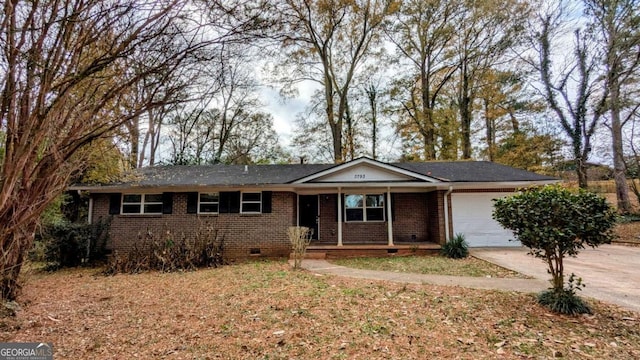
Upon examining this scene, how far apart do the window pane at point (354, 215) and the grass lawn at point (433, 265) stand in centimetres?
243

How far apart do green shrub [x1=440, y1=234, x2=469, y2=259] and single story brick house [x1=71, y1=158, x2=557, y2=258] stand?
785mm

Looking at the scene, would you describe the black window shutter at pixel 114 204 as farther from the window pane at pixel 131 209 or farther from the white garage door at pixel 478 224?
the white garage door at pixel 478 224

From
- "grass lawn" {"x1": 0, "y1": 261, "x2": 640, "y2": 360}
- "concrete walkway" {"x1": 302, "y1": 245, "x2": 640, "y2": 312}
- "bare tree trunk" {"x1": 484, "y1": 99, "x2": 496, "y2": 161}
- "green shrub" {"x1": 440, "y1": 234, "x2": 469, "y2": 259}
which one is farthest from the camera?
"bare tree trunk" {"x1": 484, "y1": 99, "x2": 496, "y2": 161}

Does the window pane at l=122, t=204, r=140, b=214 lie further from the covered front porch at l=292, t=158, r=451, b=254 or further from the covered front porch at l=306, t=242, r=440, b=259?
the covered front porch at l=306, t=242, r=440, b=259

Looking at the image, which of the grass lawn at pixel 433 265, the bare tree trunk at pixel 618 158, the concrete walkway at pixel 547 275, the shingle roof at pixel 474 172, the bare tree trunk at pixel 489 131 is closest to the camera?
the concrete walkway at pixel 547 275

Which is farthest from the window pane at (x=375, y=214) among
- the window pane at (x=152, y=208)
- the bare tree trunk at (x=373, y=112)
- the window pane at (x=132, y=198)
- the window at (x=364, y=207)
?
the bare tree trunk at (x=373, y=112)

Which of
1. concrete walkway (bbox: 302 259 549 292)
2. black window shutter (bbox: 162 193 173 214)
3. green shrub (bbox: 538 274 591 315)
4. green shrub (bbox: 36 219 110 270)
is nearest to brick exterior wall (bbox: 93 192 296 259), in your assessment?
black window shutter (bbox: 162 193 173 214)

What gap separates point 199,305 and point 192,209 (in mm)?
6630

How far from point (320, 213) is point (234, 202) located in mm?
3591

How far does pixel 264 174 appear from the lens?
12.4 metres

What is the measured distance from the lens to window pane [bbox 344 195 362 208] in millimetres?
12273

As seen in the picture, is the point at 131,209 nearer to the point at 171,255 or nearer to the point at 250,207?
the point at 171,255

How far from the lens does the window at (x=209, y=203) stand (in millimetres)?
11148

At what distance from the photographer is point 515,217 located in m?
4.75
